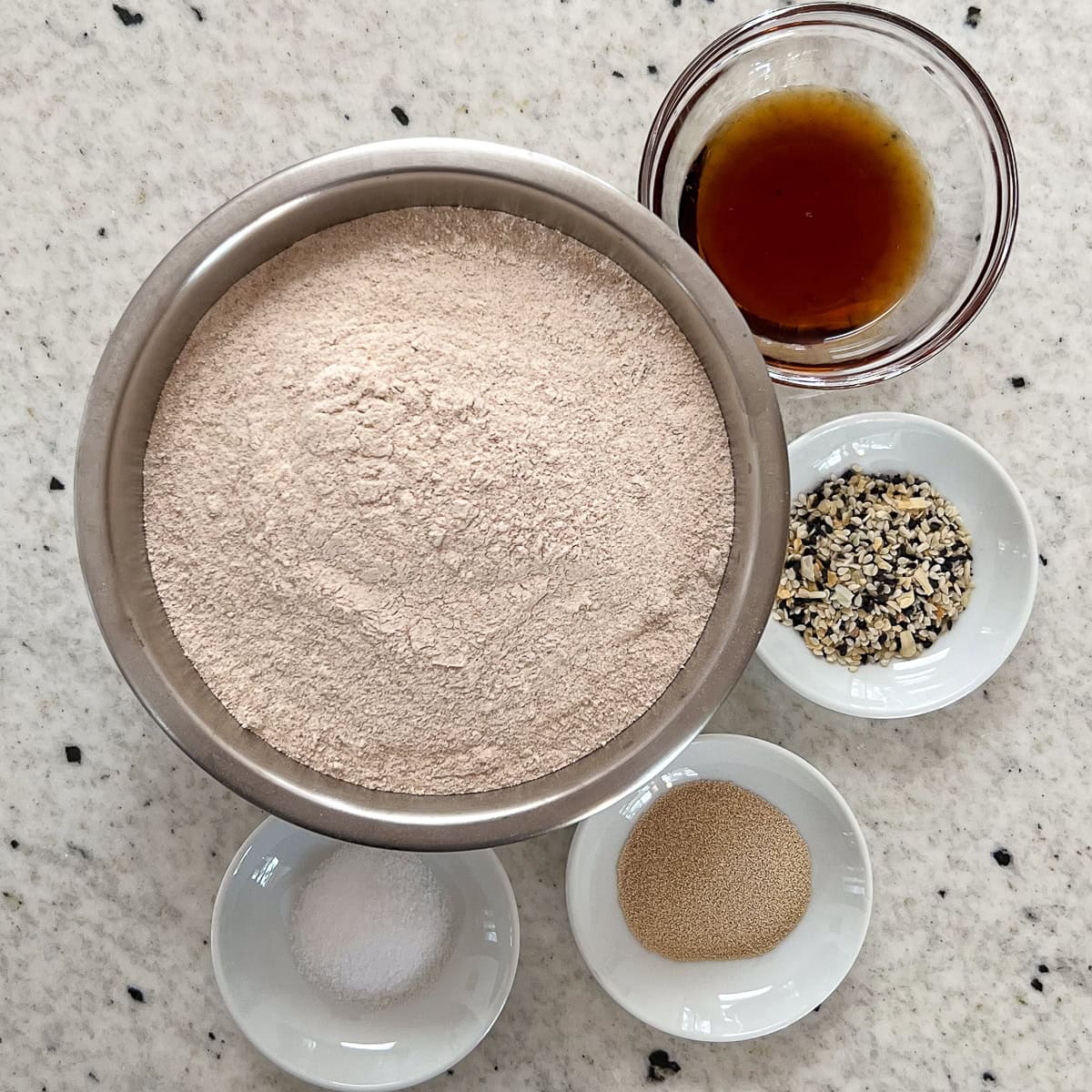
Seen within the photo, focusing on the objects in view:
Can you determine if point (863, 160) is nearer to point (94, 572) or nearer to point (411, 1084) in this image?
point (94, 572)

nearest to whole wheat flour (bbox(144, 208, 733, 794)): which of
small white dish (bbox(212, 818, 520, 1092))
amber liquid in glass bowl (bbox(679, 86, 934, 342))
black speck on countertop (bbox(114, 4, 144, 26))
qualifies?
amber liquid in glass bowl (bbox(679, 86, 934, 342))

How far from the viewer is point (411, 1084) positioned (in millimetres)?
1157

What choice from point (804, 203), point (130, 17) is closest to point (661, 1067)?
point (804, 203)

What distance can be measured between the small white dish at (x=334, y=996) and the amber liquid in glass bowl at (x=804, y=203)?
2.42 ft

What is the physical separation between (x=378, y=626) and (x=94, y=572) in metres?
0.25

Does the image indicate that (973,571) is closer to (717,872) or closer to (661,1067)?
(717,872)

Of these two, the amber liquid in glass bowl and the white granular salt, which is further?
the white granular salt

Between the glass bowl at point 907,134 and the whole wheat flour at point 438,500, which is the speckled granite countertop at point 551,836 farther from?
the whole wheat flour at point 438,500

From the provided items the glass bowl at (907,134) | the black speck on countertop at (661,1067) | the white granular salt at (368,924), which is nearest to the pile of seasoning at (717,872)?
the black speck on countertop at (661,1067)

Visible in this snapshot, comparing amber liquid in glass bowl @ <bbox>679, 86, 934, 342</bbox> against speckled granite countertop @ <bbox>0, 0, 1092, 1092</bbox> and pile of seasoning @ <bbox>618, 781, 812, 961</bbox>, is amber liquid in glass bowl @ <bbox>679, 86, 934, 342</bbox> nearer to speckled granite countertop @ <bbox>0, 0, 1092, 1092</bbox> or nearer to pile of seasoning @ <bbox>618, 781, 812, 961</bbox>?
speckled granite countertop @ <bbox>0, 0, 1092, 1092</bbox>

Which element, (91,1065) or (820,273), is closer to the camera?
(820,273)

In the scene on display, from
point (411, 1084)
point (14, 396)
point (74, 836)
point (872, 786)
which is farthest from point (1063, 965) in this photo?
point (14, 396)

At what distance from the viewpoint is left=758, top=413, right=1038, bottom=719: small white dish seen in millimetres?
1158

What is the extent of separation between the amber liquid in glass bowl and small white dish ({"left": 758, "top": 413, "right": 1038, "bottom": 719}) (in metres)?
0.17
